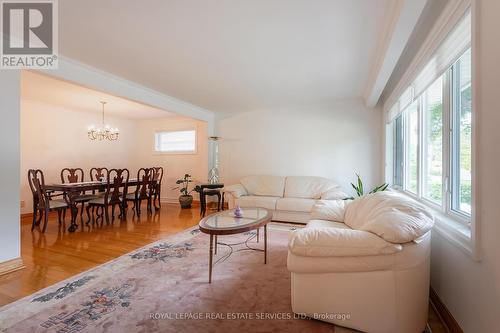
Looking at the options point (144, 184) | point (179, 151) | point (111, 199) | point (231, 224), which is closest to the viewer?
point (231, 224)

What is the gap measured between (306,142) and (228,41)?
10.2 ft

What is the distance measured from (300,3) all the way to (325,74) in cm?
168

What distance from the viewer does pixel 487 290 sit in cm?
120

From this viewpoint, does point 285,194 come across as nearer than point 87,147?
Yes

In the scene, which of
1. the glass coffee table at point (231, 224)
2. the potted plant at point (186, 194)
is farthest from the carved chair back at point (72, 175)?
the glass coffee table at point (231, 224)

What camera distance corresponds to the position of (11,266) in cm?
232

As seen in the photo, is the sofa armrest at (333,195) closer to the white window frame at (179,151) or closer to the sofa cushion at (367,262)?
the sofa cushion at (367,262)

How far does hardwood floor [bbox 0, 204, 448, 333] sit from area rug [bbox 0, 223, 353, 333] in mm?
220

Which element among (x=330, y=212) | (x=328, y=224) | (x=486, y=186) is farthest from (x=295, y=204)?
(x=486, y=186)

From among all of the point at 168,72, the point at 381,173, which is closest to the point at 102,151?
the point at 168,72

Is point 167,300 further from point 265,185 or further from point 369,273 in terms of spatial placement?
point 265,185

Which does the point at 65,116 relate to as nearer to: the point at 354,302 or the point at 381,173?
the point at 354,302

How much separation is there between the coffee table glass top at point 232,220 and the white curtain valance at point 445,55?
2.04 meters

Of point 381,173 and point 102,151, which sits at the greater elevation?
point 102,151
